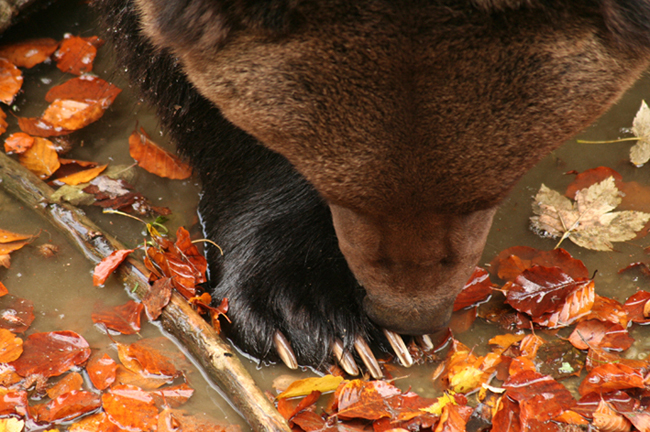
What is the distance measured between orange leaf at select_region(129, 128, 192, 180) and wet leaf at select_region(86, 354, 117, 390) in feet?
4.47

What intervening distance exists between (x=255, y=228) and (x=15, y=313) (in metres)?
1.22

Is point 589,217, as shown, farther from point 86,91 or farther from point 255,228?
point 86,91

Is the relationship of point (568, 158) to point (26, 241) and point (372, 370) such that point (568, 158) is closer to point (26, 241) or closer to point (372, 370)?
point (372, 370)

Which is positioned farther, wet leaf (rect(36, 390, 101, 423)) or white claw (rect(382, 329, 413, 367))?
white claw (rect(382, 329, 413, 367))

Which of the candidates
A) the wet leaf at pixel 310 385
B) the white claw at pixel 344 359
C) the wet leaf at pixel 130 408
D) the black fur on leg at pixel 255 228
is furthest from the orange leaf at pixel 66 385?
the white claw at pixel 344 359

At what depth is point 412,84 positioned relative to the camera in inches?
71.0

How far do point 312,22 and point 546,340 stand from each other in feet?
6.75

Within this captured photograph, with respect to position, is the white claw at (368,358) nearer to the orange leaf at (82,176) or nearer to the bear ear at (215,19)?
the bear ear at (215,19)

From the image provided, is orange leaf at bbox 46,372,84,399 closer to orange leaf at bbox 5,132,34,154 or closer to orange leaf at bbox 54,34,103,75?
orange leaf at bbox 5,132,34,154

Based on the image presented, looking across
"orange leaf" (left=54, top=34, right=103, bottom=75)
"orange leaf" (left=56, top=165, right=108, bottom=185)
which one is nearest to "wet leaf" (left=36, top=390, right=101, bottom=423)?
"orange leaf" (left=56, top=165, right=108, bottom=185)

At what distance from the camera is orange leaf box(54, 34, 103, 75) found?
14.9 ft

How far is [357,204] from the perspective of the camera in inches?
86.1

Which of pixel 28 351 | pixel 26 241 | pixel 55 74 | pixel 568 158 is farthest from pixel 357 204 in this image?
pixel 55 74

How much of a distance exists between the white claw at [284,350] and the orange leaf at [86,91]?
2.23 metres
